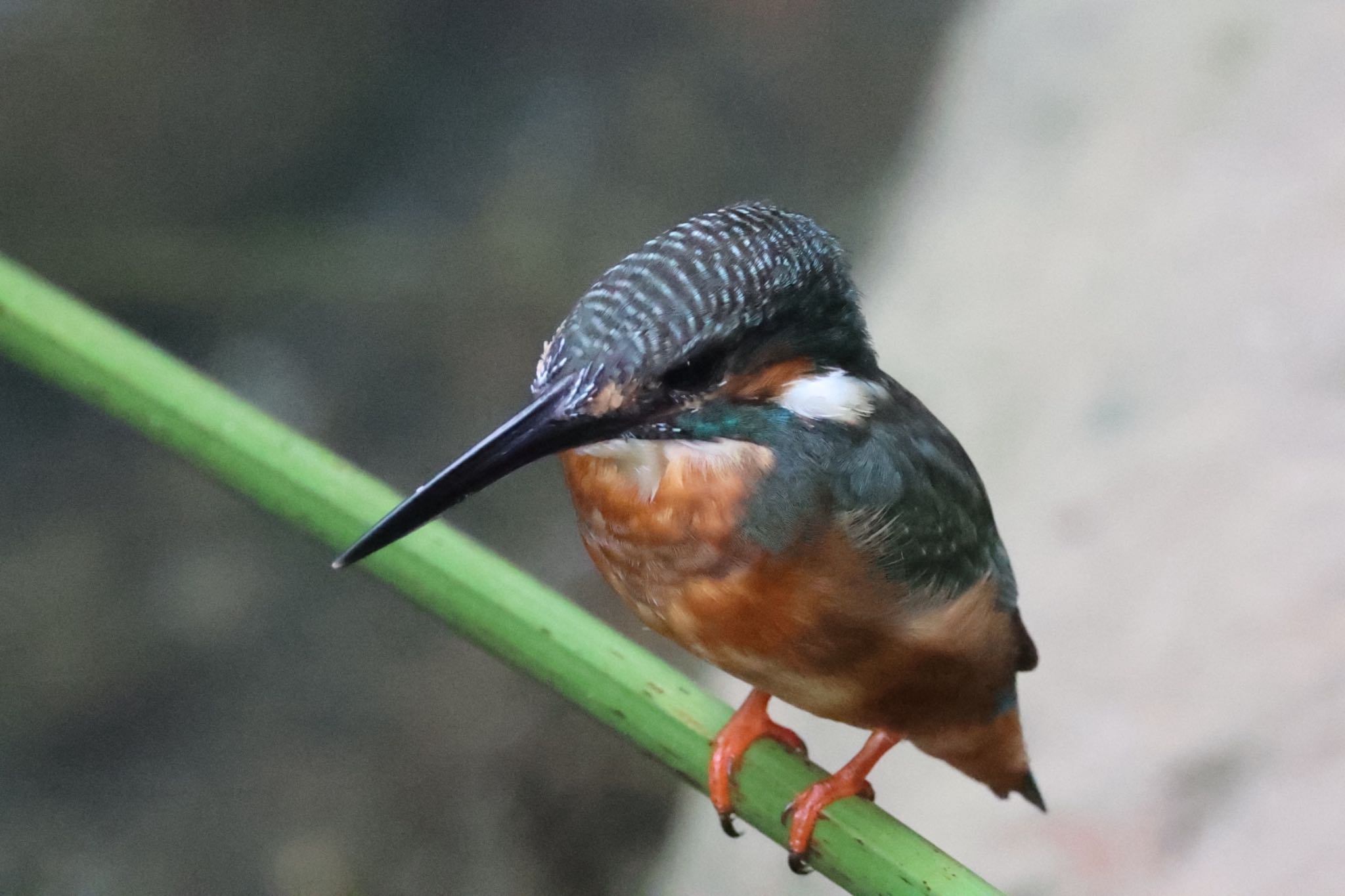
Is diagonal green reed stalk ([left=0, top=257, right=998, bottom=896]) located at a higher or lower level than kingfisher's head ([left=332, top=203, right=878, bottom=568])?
lower

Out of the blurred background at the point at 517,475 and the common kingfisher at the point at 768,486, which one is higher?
the common kingfisher at the point at 768,486

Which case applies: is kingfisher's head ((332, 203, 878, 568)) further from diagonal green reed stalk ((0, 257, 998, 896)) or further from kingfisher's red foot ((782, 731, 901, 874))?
kingfisher's red foot ((782, 731, 901, 874))

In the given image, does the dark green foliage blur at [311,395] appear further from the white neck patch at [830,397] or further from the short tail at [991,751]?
the white neck patch at [830,397]

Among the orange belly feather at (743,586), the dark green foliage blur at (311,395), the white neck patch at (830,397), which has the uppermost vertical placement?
the white neck patch at (830,397)

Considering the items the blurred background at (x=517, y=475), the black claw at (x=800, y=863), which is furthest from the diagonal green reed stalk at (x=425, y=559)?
the blurred background at (x=517, y=475)

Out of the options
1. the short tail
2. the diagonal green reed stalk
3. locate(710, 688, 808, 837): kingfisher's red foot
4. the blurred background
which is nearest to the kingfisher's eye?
the diagonal green reed stalk

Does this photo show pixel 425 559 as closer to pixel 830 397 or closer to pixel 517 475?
pixel 830 397
